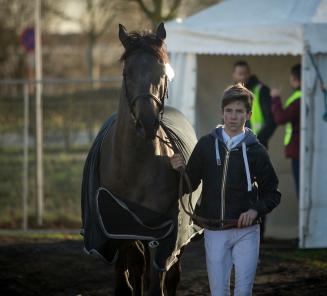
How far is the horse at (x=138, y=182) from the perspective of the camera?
4.83m

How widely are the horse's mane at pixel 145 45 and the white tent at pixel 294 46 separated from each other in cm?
388

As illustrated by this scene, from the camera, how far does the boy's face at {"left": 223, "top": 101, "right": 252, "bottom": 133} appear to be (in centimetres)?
473

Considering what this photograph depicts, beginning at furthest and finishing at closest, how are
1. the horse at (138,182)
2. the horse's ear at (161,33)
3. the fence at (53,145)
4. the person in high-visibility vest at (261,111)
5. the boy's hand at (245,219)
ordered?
the fence at (53,145) → the person in high-visibility vest at (261,111) → the horse's ear at (161,33) → the horse at (138,182) → the boy's hand at (245,219)

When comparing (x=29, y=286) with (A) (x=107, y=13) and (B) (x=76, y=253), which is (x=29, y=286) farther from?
(A) (x=107, y=13)

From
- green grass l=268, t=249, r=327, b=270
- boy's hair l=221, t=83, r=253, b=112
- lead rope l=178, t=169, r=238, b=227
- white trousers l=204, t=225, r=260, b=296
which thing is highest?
boy's hair l=221, t=83, r=253, b=112

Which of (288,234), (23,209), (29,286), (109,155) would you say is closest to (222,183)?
(109,155)

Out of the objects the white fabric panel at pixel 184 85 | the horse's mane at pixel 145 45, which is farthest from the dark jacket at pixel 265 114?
the horse's mane at pixel 145 45

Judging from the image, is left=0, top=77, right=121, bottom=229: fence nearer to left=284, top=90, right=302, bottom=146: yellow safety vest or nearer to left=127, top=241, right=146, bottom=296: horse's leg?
left=284, top=90, right=302, bottom=146: yellow safety vest

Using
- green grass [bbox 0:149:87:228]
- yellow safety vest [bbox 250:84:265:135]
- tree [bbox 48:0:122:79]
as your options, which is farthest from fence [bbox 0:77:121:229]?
tree [bbox 48:0:122:79]

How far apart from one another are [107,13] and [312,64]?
55.6 feet

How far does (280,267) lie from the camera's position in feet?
26.0

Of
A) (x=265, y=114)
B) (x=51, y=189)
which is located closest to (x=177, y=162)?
(x=265, y=114)

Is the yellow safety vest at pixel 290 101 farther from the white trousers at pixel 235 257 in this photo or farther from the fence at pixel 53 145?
the white trousers at pixel 235 257

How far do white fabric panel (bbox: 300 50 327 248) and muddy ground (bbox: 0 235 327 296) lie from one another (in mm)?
454
